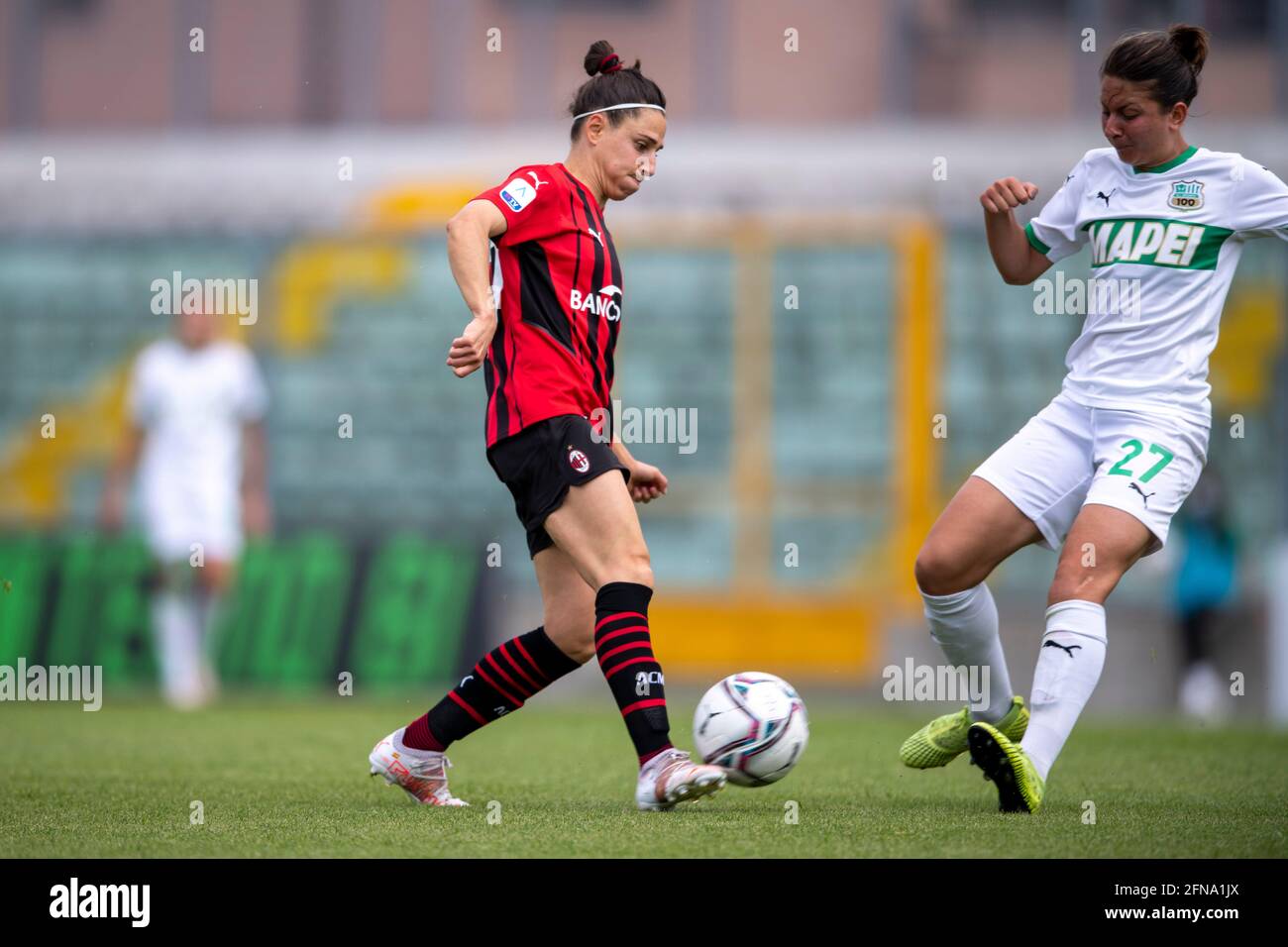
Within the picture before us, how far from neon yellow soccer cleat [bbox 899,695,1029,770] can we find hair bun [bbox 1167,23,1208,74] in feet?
6.41

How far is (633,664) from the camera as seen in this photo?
16.5 ft

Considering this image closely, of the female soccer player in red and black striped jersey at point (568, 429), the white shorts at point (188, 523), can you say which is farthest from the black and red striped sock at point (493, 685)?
the white shorts at point (188, 523)

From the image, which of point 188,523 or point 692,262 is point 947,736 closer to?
point 188,523

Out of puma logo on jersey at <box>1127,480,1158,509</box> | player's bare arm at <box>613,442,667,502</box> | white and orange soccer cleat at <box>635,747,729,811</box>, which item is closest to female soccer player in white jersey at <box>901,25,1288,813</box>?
puma logo on jersey at <box>1127,480,1158,509</box>

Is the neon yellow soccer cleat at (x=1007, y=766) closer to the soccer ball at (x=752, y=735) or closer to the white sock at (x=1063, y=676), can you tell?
the white sock at (x=1063, y=676)

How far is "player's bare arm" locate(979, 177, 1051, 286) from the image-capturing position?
17.7ft

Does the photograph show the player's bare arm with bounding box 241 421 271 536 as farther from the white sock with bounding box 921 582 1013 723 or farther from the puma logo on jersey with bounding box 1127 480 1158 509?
the puma logo on jersey with bounding box 1127 480 1158 509

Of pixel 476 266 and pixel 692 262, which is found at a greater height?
pixel 692 262

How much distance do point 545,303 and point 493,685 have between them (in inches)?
43.9

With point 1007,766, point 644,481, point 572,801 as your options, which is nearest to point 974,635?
point 1007,766
